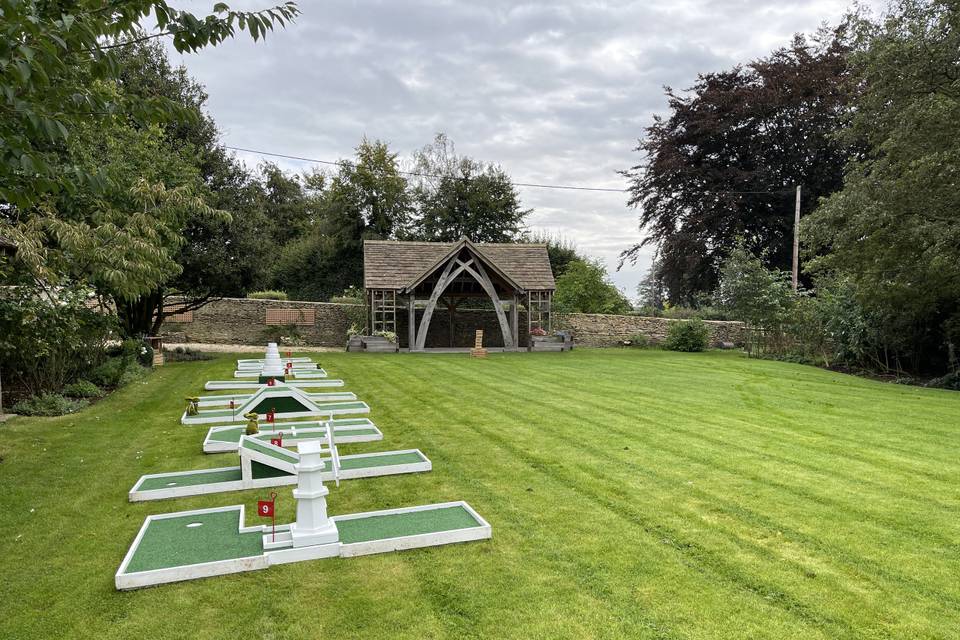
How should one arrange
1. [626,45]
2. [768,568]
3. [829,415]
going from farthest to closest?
1. [626,45]
2. [829,415]
3. [768,568]

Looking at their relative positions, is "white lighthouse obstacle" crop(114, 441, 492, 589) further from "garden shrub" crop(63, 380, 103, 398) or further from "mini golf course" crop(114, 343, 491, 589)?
"garden shrub" crop(63, 380, 103, 398)

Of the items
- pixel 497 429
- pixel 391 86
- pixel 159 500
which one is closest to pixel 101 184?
pixel 159 500

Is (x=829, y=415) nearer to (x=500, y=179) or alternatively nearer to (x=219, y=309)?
(x=219, y=309)

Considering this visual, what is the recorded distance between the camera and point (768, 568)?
3686 mm

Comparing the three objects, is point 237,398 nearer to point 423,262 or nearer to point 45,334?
point 45,334

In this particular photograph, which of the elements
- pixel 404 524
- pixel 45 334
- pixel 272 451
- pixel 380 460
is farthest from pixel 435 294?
pixel 404 524

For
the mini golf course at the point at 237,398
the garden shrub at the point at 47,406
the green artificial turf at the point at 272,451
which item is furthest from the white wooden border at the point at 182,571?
the garden shrub at the point at 47,406

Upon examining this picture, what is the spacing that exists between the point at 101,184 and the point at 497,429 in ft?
17.9

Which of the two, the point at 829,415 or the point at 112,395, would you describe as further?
the point at 112,395

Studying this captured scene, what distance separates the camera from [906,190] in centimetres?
1322

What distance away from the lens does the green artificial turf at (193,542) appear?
3.77 meters

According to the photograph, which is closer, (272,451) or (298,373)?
(272,451)

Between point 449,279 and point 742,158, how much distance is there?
1913 centimetres

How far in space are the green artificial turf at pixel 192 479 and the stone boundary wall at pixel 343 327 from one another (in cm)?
1858
